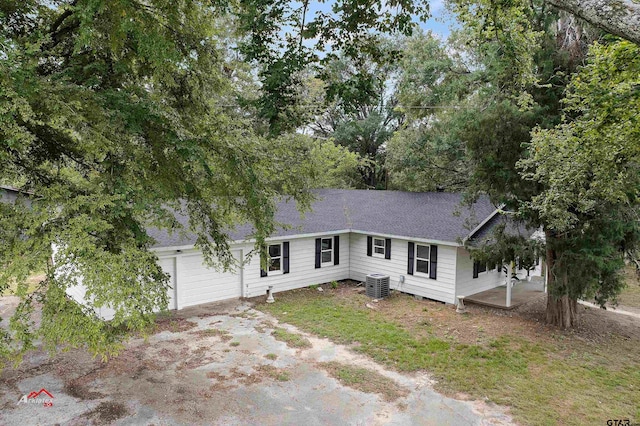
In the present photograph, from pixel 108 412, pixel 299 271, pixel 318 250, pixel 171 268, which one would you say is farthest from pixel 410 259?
pixel 108 412

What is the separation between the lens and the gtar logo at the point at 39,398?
652cm

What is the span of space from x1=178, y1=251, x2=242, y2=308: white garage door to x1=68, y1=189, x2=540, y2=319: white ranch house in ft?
0.10

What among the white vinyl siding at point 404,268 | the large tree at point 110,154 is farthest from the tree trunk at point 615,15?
the white vinyl siding at point 404,268

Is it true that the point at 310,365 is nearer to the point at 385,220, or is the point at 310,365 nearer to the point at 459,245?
the point at 459,245

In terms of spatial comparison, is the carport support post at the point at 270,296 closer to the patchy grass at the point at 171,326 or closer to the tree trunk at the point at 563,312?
the patchy grass at the point at 171,326

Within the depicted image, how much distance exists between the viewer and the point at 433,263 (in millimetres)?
13156

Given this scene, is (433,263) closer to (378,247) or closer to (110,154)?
(378,247)

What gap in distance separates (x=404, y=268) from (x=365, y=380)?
→ 6.97m

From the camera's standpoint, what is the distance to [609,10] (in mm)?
3133

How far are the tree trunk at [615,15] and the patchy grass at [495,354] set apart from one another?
5.64 meters

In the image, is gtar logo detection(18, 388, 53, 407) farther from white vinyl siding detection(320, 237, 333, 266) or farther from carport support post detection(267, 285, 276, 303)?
white vinyl siding detection(320, 237, 333, 266)

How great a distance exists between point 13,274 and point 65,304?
529 millimetres

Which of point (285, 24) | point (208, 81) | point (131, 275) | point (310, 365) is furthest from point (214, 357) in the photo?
point (285, 24)

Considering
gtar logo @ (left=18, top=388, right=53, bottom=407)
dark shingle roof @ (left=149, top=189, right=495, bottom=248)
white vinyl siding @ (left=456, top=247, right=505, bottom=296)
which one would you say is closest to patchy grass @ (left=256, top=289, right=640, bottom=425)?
white vinyl siding @ (left=456, top=247, right=505, bottom=296)
